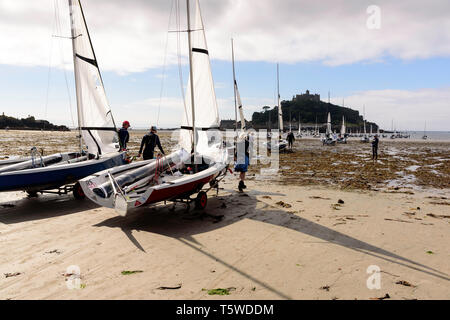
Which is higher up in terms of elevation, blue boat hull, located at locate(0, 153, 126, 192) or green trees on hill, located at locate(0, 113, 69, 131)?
green trees on hill, located at locate(0, 113, 69, 131)

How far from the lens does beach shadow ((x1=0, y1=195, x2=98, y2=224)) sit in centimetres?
698

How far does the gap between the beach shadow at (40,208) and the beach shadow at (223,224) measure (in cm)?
168

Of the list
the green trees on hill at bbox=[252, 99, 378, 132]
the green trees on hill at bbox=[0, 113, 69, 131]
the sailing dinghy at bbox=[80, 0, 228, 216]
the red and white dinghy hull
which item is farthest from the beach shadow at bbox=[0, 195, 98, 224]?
the green trees on hill at bbox=[252, 99, 378, 132]

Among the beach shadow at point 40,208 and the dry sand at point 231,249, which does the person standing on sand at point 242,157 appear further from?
the beach shadow at point 40,208

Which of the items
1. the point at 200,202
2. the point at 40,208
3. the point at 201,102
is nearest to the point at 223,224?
the point at 200,202

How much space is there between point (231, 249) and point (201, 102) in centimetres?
596

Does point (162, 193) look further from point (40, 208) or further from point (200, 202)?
point (40, 208)

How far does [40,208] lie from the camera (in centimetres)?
782

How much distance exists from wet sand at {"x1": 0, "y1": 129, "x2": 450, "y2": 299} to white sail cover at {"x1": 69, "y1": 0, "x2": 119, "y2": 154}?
8.34ft

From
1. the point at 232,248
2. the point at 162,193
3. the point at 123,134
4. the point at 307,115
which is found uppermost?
the point at 307,115

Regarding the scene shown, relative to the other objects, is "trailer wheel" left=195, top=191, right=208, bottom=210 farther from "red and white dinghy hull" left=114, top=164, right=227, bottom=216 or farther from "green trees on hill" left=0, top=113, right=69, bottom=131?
"green trees on hill" left=0, top=113, right=69, bottom=131

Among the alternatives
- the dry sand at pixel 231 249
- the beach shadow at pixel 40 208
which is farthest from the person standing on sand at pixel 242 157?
the beach shadow at pixel 40 208

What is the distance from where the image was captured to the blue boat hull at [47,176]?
6.96 metres
